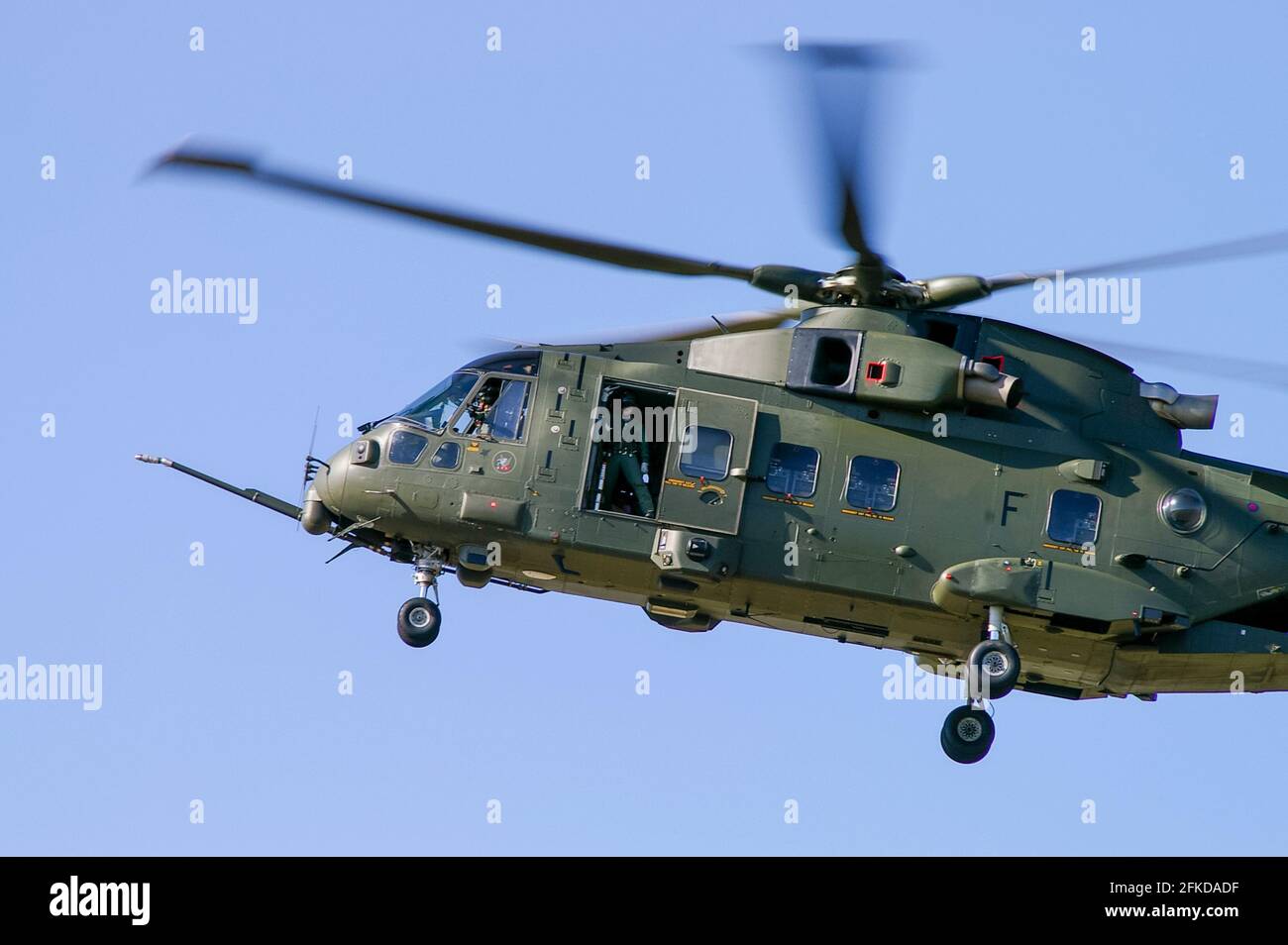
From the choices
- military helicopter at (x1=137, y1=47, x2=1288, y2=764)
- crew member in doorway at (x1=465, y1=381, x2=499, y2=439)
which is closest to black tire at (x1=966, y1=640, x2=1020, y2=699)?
military helicopter at (x1=137, y1=47, x2=1288, y2=764)

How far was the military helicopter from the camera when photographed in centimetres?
2364

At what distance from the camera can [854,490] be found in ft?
78.2

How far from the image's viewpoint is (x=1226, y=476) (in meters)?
24.6

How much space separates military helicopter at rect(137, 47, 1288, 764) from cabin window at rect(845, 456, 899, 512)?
2 cm

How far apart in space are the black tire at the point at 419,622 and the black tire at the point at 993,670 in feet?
19.7

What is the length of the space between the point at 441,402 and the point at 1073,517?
7.33 m

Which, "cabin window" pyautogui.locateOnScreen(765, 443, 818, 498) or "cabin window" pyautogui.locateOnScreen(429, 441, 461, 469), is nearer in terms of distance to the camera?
"cabin window" pyautogui.locateOnScreen(765, 443, 818, 498)

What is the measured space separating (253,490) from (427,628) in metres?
2.75

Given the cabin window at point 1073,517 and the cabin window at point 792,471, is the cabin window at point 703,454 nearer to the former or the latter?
the cabin window at point 792,471

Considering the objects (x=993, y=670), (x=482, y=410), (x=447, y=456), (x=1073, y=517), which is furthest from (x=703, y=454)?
(x=1073, y=517)

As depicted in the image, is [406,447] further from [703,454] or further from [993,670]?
[993,670]

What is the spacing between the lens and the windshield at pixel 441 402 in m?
24.3

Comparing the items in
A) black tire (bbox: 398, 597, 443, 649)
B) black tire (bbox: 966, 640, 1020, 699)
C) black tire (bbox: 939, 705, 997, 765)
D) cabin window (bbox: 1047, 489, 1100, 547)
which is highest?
cabin window (bbox: 1047, 489, 1100, 547)

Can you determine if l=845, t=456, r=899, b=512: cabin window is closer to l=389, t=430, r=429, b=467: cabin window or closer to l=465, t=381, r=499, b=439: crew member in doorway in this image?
l=465, t=381, r=499, b=439: crew member in doorway
